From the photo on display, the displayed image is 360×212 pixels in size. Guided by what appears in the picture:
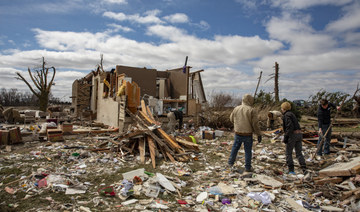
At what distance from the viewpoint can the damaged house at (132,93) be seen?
10.8 m

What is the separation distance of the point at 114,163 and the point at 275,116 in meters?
9.74

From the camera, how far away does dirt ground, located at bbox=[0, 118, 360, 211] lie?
3688 mm

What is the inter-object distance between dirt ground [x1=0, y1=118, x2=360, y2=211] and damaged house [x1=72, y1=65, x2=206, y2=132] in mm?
4170

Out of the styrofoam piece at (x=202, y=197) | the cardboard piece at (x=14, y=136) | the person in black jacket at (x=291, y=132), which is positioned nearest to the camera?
the styrofoam piece at (x=202, y=197)

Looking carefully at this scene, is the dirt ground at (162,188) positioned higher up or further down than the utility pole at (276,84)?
further down

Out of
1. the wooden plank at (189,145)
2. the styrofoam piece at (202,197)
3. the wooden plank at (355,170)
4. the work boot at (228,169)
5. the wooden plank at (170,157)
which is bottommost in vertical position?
the styrofoam piece at (202,197)

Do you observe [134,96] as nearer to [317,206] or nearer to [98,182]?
[98,182]

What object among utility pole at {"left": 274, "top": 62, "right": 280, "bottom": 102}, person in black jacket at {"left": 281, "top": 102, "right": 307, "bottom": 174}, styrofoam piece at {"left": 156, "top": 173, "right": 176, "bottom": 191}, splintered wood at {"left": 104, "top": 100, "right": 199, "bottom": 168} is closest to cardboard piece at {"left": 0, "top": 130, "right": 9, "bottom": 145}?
splintered wood at {"left": 104, "top": 100, "right": 199, "bottom": 168}

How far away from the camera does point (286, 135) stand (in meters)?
5.12

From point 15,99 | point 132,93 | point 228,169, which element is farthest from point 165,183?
point 15,99

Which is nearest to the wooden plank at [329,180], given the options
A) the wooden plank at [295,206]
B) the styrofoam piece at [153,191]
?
the wooden plank at [295,206]

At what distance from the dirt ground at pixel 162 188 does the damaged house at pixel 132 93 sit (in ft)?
13.7

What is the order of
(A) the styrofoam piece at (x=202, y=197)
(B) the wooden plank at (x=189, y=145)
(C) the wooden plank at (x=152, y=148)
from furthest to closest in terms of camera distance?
(B) the wooden plank at (x=189, y=145) → (C) the wooden plank at (x=152, y=148) → (A) the styrofoam piece at (x=202, y=197)

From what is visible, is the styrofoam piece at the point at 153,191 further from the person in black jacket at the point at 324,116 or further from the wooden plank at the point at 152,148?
the person in black jacket at the point at 324,116
